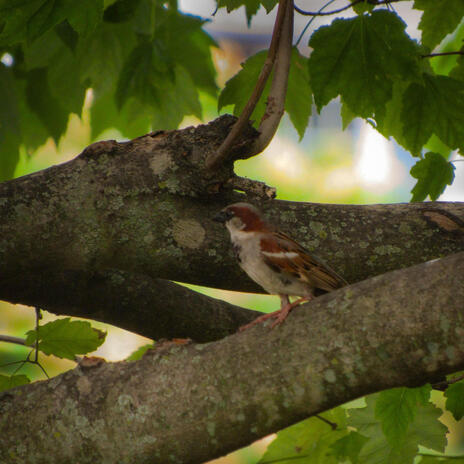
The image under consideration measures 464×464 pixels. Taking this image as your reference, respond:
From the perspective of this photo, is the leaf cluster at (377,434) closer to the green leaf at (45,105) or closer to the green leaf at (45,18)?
the green leaf at (45,18)

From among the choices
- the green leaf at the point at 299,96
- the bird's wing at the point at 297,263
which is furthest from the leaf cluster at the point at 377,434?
the green leaf at the point at 299,96

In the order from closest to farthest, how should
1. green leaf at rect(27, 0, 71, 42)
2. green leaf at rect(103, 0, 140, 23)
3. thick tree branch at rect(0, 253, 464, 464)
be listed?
thick tree branch at rect(0, 253, 464, 464)
green leaf at rect(27, 0, 71, 42)
green leaf at rect(103, 0, 140, 23)

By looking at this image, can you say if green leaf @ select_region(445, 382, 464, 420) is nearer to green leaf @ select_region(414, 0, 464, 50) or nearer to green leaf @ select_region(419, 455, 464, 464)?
green leaf @ select_region(419, 455, 464, 464)

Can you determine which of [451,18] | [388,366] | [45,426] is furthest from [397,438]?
[451,18]

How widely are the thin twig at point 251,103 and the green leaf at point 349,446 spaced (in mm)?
1287

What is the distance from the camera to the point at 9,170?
3.84m

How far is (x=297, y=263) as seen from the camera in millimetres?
2475

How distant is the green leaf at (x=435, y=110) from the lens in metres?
2.86

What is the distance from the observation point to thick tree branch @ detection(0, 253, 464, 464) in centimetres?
174

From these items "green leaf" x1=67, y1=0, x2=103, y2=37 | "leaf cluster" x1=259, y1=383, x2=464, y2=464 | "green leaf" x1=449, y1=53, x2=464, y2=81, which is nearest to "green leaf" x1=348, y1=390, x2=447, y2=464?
"leaf cluster" x1=259, y1=383, x2=464, y2=464

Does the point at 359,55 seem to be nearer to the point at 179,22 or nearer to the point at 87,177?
the point at 87,177

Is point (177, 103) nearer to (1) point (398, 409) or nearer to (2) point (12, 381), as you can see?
(2) point (12, 381)

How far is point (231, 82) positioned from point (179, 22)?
90 cm

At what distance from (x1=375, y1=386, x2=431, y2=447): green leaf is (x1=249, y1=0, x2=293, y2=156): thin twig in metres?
1.15
